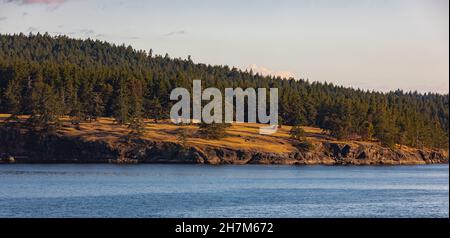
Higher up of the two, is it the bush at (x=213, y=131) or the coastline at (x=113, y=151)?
the bush at (x=213, y=131)

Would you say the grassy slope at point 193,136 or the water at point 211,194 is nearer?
the water at point 211,194

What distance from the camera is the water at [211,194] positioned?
6462 centimetres

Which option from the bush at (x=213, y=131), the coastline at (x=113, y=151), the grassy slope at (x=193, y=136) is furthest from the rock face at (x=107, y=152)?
the bush at (x=213, y=131)

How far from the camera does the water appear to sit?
64625 millimetres

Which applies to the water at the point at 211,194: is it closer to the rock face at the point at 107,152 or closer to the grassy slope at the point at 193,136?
the rock face at the point at 107,152

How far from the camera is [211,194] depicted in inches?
3226

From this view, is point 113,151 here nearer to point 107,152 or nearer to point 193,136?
point 107,152

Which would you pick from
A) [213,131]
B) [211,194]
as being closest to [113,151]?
[213,131]

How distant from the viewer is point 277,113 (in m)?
196

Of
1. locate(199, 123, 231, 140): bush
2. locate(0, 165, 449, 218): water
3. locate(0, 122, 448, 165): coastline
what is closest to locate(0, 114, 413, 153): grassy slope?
locate(0, 122, 448, 165): coastline

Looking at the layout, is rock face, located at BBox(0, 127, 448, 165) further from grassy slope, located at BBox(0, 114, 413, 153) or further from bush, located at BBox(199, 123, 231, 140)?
bush, located at BBox(199, 123, 231, 140)
